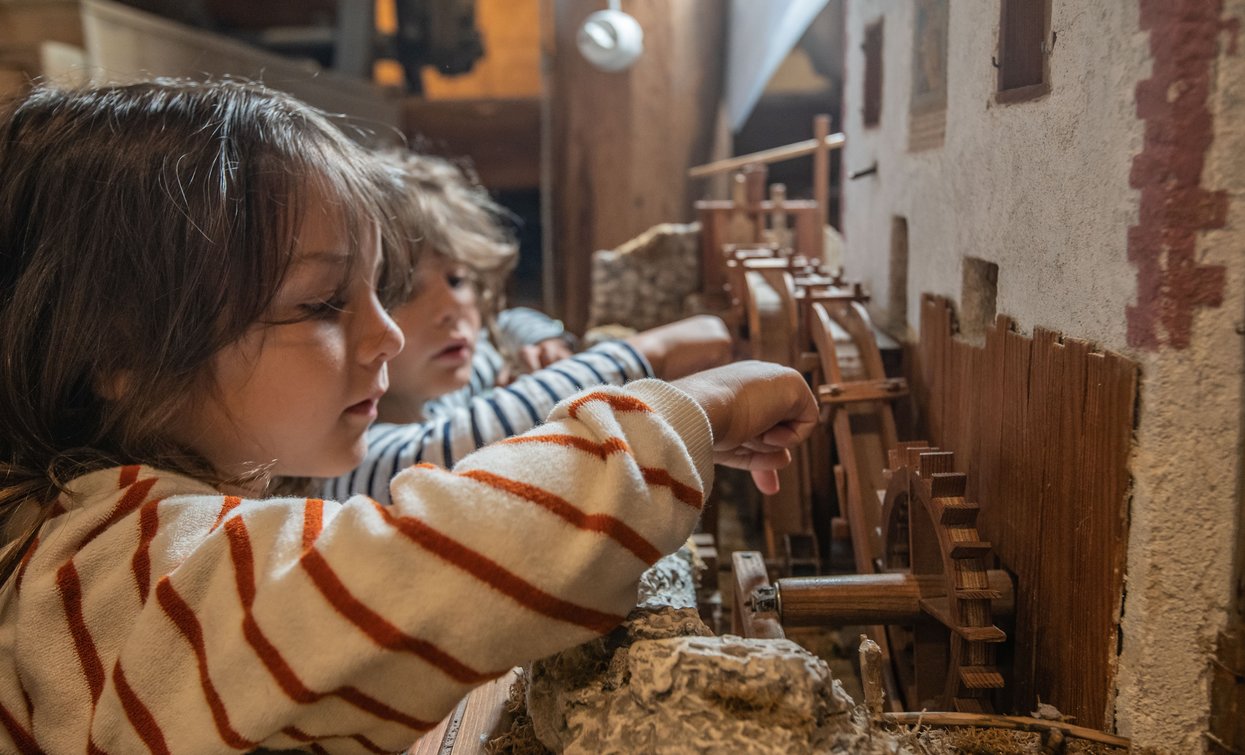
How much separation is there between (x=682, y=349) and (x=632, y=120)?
51.9 inches

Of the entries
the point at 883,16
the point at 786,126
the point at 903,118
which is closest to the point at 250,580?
the point at 903,118

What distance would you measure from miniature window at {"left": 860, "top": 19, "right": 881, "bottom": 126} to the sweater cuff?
0.84 metres

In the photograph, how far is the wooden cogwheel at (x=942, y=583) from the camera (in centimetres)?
81

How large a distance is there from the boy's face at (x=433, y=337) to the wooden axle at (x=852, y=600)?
2.88 ft

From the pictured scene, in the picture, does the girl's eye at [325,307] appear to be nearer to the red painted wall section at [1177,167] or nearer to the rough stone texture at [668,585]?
the rough stone texture at [668,585]

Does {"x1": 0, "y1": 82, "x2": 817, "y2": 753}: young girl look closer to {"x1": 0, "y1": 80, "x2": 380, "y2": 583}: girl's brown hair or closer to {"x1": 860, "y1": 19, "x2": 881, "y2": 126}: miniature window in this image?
{"x1": 0, "y1": 80, "x2": 380, "y2": 583}: girl's brown hair

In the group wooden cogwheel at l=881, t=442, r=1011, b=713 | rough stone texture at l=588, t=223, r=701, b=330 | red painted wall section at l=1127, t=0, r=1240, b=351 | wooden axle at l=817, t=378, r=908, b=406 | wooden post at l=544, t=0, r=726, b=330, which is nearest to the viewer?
red painted wall section at l=1127, t=0, r=1240, b=351

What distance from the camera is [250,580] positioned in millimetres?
682

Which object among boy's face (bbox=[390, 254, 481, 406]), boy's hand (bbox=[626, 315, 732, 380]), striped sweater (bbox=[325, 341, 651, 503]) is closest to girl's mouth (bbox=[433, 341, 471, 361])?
boy's face (bbox=[390, 254, 481, 406])

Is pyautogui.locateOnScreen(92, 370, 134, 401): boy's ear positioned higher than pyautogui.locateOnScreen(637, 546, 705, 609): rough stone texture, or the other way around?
pyautogui.locateOnScreen(92, 370, 134, 401): boy's ear

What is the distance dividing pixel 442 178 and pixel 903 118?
99 centimetres

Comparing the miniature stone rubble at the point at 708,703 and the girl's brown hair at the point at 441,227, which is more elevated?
the girl's brown hair at the point at 441,227

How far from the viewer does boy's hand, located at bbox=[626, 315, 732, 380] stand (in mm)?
1550

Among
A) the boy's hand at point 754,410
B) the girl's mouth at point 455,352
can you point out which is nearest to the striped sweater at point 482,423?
the girl's mouth at point 455,352
